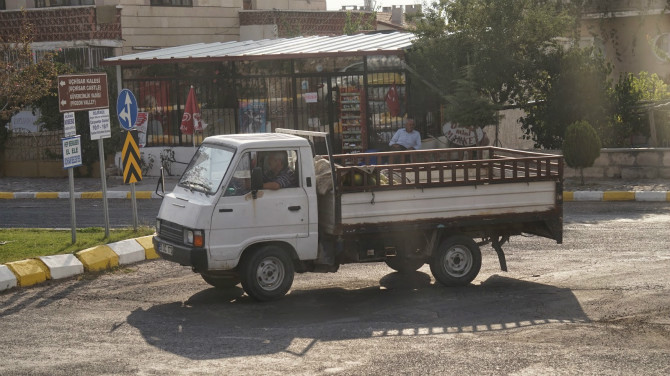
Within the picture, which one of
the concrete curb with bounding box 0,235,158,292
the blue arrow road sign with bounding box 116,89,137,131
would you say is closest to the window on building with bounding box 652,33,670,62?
the blue arrow road sign with bounding box 116,89,137,131

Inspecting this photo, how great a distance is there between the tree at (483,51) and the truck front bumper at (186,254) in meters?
12.8

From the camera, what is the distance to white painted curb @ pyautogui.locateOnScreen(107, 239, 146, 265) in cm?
1535

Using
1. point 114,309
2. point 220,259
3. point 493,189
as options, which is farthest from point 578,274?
point 114,309

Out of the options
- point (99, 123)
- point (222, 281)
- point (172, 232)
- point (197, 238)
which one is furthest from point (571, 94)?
point (197, 238)

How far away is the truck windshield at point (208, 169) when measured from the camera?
12.2m

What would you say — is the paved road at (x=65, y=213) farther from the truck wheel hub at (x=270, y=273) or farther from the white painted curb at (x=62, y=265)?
the truck wheel hub at (x=270, y=273)

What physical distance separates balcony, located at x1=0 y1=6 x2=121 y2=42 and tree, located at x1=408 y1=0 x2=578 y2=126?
46.7 ft

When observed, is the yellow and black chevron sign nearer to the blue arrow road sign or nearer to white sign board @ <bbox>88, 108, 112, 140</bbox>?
the blue arrow road sign

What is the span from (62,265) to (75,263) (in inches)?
9.6

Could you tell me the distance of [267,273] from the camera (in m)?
12.3

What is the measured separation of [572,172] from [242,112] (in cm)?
934

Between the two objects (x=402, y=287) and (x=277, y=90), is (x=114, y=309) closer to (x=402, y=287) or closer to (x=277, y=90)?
(x=402, y=287)

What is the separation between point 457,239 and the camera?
13.1m

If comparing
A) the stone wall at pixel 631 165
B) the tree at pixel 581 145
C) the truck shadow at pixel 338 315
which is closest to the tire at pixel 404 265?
the truck shadow at pixel 338 315
